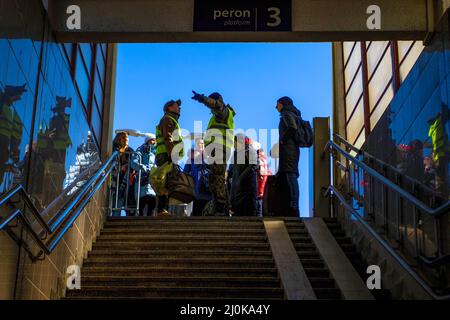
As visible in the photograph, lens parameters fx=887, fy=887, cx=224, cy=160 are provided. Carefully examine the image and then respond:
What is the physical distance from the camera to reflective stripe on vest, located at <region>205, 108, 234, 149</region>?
39.7 feet

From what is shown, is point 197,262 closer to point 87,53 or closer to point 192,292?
point 192,292

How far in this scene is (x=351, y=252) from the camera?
1023 centimetres

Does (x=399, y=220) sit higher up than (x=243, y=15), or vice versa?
(x=243, y=15)

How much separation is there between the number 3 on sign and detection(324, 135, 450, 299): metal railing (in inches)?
76.7

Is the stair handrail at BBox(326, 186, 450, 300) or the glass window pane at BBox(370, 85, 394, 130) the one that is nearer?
the stair handrail at BBox(326, 186, 450, 300)

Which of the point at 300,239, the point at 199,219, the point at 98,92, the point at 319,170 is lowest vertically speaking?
the point at 300,239

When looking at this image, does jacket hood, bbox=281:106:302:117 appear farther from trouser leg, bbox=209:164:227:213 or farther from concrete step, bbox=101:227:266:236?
concrete step, bbox=101:227:266:236

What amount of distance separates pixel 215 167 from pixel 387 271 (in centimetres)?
378

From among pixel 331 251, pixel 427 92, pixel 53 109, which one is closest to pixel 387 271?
pixel 331 251

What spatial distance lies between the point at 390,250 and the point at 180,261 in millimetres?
2282

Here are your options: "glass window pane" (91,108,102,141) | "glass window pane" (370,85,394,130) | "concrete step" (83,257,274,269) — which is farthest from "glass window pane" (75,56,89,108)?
"glass window pane" (370,85,394,130)

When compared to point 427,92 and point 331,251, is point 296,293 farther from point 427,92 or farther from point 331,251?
point 427,92

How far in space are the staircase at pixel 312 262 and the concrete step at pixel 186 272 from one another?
0.46 meters

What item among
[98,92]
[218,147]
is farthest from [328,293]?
[98,92]
